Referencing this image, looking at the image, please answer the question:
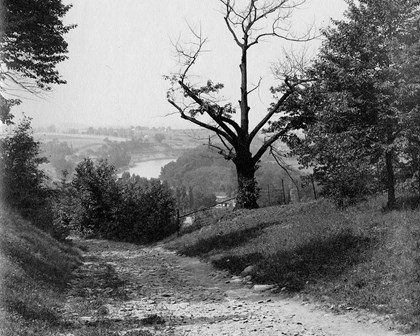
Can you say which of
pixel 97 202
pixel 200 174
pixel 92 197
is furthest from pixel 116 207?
pixel 200 174

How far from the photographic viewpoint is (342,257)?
11.0 metres

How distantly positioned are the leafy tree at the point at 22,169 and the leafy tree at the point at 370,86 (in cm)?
1876

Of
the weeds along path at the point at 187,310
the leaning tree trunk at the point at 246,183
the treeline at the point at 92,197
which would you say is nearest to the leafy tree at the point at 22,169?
the treeline at the point at 92,197

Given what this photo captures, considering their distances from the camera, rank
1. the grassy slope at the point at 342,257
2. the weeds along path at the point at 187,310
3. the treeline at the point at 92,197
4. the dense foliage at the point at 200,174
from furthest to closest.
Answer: the dense foliage at the point at 200,174 → the treeline at the point at 92,197 → the grassy slope at the point at 342,257 → the weeds along path at the point at 187,310

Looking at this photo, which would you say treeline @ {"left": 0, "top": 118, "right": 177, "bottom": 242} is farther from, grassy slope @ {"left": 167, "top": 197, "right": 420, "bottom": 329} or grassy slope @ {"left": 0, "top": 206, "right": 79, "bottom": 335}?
grassy slope @ {"left": 167, "top": 197, "right": 420, "bottom": 329}

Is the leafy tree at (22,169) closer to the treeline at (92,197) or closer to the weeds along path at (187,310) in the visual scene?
the treeline at (92,197)

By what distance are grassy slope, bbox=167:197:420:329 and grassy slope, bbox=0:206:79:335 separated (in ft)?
18.0

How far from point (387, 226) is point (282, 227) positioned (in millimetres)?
5626

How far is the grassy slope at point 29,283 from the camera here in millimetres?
6941

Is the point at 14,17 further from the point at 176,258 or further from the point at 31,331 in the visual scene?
the point at 176,258

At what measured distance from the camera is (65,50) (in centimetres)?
1619

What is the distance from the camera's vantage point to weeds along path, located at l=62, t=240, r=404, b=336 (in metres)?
7.36

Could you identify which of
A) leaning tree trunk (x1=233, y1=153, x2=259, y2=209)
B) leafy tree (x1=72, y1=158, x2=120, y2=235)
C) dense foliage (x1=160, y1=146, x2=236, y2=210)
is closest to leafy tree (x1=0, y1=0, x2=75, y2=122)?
leaning tree trunk (x1=233, y1=153, x2=259, y2=209)

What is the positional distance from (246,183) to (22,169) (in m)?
17.5
